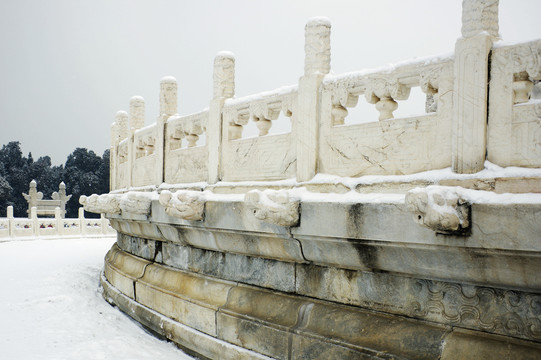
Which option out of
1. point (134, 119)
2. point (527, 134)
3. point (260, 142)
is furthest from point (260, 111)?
point (134, 119)

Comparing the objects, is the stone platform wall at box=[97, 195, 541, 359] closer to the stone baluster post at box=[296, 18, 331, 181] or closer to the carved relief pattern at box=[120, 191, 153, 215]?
the carved relief pattern at box=[120, 191, 153, 215]

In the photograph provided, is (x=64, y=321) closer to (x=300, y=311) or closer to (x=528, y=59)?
(x=300, y=311)

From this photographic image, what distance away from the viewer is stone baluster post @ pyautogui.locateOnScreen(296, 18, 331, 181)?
4.43 meters

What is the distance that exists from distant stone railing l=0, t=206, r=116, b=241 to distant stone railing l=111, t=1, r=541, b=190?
50.4ft

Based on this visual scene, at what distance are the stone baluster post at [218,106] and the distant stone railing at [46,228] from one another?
51.5 ft

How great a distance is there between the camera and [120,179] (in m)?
10.6

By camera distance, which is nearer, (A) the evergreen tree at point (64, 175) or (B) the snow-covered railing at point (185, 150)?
(B) the snow-covered railing at point (185, 150)

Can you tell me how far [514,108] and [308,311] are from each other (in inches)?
93.7

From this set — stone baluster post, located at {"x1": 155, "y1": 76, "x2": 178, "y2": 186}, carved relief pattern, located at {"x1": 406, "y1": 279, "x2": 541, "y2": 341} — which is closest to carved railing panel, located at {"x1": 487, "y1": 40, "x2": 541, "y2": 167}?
carved relief pattern, located at {"x1": 406, "y1": 279, "x2": 541, "y2": 341}

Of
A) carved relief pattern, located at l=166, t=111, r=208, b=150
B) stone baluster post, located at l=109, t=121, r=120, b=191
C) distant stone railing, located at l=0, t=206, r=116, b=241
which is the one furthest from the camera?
distant stone railing, located at l=0, t=206, r=116, b=241

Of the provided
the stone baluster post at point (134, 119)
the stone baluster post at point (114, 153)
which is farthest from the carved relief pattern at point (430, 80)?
the stone baluster post at point (114, 153)

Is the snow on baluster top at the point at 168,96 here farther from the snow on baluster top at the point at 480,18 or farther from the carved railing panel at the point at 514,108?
the carved railing panel at the point at 514,108

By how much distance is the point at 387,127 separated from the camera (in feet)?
12.8

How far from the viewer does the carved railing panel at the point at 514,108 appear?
3125 millimetres
